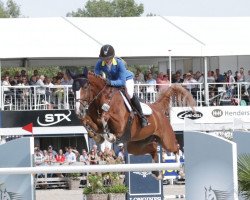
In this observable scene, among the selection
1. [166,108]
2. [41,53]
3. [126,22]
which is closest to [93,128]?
[166,108]

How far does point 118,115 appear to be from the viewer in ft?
33.0

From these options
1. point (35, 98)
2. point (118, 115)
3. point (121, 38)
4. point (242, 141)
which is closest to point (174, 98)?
point (118, 115)

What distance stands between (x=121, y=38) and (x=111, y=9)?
59784 millimetres

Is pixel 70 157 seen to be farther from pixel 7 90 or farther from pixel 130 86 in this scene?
pixel 130 86

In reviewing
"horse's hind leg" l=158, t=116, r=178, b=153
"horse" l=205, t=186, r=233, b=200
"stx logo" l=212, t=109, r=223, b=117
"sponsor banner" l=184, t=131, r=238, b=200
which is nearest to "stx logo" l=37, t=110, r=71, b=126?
"stx logo" l=212, t=109, r=223, b=117

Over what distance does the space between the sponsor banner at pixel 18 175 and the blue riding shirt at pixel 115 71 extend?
7.17 ft

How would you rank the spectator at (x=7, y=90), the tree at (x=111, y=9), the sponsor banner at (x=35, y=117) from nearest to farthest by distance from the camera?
the spectator at (x=7, y=90), the sponsor banner at (x=35, y=117), the tree at (x=111, y=9)

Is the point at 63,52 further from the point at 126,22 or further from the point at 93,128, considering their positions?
the point at 93,128

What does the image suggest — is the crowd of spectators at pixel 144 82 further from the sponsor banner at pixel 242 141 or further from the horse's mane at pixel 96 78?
the sponsor banner at pixel 242 141

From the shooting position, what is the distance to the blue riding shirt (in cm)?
980

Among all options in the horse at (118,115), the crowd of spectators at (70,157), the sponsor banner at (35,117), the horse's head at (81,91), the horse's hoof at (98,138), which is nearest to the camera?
the horse's head at (81,91)

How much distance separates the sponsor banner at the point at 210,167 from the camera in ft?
21.2

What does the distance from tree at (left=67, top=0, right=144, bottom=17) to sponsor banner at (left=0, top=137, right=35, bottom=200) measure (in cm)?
7025

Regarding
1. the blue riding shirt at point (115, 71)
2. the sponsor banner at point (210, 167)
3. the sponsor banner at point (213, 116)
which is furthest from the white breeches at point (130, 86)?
the sponsor banner at point (213, 116)
